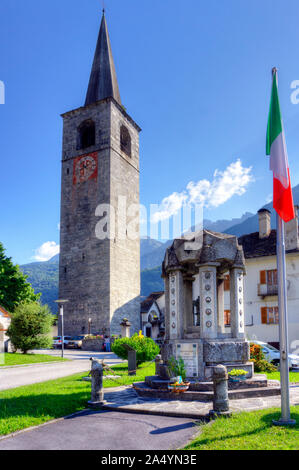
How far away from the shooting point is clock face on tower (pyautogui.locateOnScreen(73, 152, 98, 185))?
3971cm

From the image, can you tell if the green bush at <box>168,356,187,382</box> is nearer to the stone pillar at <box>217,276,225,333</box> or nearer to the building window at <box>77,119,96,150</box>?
the stone pillar at <box>217,276,225,333</box>

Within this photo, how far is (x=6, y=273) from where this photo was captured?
3741 centimetres

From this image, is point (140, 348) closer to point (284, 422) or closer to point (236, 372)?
point (236, 372)

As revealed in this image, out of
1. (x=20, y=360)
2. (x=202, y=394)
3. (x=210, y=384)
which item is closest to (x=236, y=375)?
(x=210, y=384)

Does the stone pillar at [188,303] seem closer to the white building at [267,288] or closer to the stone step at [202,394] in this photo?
the stone step at [202,394]

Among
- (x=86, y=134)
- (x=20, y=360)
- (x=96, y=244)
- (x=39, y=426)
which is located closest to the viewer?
(x=39, y=426)

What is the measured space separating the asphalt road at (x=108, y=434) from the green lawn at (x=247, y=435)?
314 millimetres

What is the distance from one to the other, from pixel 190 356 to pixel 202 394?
47.3 inches

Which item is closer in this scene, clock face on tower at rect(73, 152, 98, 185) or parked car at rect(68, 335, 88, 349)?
parked car at rect(68, 335, 88, 349)

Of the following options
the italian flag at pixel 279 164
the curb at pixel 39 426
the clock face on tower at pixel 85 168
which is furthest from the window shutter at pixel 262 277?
the curb at pixel 39 426

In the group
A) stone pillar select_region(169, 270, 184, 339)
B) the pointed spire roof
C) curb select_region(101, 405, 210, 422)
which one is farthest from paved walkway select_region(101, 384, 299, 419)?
the pointed spire roof

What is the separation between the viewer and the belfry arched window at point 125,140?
143ft

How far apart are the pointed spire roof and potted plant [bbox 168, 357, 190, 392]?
3742 centimetres

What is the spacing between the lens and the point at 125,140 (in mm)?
44469
